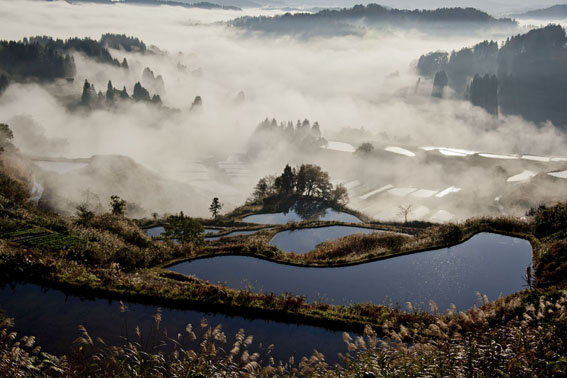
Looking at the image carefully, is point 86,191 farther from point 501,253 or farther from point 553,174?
point 553,174

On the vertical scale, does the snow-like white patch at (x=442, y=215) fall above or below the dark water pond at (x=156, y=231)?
below

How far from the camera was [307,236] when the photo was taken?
4538 centimetres

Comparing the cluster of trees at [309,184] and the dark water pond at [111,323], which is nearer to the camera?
the dark water pond at [111,323]

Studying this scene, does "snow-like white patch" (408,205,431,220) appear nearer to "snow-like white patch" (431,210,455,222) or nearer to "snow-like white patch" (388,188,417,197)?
"snow-like white patch" (431,210,455,222)

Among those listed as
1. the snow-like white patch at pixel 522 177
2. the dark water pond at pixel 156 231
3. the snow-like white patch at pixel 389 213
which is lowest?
the snow-like white patch at pixel 389 213

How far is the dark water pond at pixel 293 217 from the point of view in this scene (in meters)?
67.3

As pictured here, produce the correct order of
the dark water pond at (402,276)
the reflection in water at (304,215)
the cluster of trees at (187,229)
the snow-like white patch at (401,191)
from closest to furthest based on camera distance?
the dark water pond at (402,276)
the cluster of trees at (187,229)
the reflection in water at (304,215)
the snow-like white patch at (401,191)

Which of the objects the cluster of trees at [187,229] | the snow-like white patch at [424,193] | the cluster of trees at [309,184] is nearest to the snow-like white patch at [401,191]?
the snow-like white patch at [424,193]

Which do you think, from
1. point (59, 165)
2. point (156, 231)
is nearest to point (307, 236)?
point (156, 231)

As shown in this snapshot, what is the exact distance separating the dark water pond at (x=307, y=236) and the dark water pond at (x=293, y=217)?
1791 cm

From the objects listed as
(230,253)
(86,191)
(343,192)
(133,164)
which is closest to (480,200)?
(343,192)

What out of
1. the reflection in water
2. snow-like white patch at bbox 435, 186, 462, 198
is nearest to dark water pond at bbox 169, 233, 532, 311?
the reflection in water

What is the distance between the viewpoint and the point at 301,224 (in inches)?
2018

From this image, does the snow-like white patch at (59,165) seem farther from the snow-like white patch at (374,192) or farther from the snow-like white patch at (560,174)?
the snow-like white patch at (560,174)
